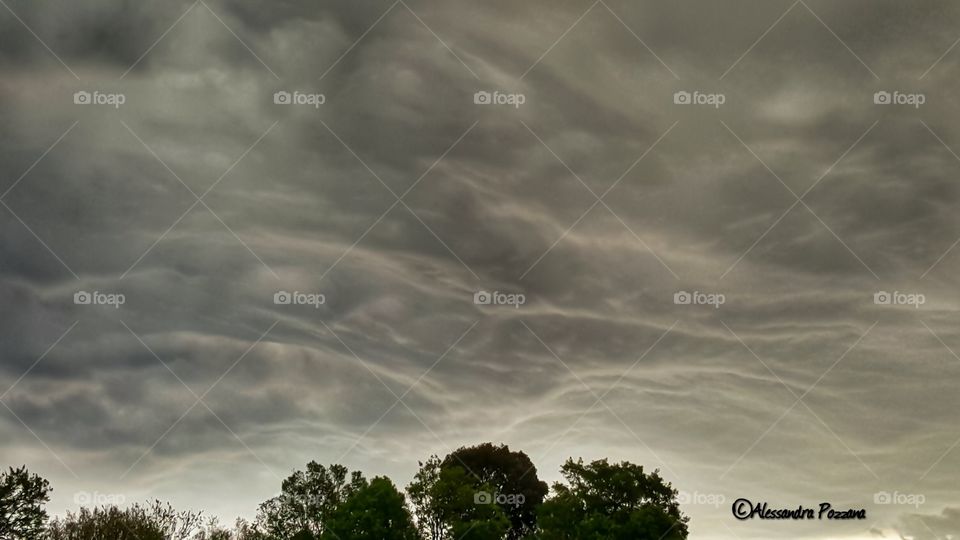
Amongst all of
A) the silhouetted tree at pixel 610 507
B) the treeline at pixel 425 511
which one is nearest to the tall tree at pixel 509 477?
the treeline at pixel 425 511

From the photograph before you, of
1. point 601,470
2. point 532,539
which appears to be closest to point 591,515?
point 601,470

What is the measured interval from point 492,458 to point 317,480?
24893mm

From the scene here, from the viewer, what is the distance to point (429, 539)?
8669cm

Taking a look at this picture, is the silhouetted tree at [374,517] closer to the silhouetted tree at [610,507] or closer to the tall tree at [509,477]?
the silhouetted tree at [610,507]

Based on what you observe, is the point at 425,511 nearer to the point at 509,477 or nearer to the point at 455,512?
the point at 455,512

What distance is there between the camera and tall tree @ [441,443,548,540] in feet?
364

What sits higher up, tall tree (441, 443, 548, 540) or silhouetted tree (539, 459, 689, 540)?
tall tree (441, 443, 548, 540)

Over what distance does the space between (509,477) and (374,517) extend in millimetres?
35618

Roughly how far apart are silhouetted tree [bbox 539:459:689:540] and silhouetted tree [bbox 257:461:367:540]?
83.6ft

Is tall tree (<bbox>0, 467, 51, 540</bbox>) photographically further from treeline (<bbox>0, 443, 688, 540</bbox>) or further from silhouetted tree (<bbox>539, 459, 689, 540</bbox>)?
silhouetted tree (<bbox>539, 459, 689, 540</bbox>)

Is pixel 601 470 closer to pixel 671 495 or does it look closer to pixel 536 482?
pixel 671 495

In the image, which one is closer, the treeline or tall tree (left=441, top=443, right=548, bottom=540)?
the treeline

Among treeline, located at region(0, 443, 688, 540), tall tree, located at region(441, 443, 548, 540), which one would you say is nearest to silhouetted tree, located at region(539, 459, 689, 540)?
treeline, located at region(0, 443, 688, 540)

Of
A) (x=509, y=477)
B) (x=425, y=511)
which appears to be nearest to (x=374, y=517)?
(x=425, y=511)
